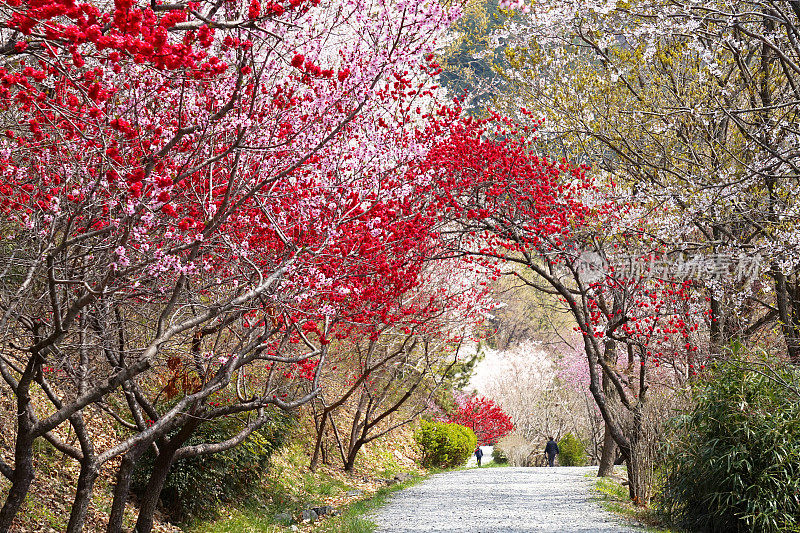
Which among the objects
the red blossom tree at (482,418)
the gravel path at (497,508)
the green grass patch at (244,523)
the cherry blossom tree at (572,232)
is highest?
the cherry blossom tree at (572,232)

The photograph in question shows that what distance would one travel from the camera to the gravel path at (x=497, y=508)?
8.40 m

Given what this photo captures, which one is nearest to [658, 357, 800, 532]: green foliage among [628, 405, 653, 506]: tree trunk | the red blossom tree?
[628, 405, 653, 506]: tree trunk

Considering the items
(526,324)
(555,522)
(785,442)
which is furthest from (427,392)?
(526,324)

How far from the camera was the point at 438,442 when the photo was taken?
1964cm

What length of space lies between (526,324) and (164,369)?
31697 millimetres

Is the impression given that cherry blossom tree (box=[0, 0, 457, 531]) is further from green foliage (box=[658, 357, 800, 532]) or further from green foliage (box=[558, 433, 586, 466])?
green foliage (box=[558, 433, 586, 466])

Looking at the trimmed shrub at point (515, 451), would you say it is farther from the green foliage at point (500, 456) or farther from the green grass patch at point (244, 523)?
the green grass patch at point (244, 523)

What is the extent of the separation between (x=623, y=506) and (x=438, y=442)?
382 inches

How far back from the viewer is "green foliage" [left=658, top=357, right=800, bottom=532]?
6.60 meters

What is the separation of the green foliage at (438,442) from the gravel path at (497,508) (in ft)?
13.0

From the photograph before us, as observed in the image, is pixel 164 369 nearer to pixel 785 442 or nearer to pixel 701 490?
pixel 701 490

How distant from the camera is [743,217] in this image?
308 inches

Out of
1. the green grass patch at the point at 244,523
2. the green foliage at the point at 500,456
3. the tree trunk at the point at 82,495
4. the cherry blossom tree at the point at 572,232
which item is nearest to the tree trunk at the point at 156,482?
the tree trunk at the point at 82,495

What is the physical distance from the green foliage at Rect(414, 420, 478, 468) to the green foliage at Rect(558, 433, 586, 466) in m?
7.77
